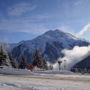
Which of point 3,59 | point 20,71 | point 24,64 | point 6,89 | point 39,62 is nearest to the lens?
point 6,89

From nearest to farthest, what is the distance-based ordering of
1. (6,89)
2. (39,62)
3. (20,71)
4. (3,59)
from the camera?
(6,89) → (20,71) → (3,59) → (39,62)

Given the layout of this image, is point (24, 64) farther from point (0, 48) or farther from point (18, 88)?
point (18, 88)

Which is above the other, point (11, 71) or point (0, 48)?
point (0, 48)

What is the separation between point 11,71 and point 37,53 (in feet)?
160

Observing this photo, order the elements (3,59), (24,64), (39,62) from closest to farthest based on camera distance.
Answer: (3,59) → (39,62) → (24,64)

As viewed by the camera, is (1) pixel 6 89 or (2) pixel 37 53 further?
(2) pixel 37 53

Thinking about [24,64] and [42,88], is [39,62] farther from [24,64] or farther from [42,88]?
[42,88]

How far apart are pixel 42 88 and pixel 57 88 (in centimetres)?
90

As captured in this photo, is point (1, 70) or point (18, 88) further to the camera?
point (1, 70)

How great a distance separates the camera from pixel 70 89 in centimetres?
1366

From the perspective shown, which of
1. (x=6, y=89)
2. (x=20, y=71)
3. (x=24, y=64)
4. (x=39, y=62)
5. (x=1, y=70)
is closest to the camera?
(x=6, y=89)

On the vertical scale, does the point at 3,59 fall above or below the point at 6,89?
above

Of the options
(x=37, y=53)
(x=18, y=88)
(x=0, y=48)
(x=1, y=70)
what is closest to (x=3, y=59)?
(x=0, y=48)

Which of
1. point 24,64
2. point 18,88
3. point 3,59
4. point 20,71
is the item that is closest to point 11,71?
point 20,71
